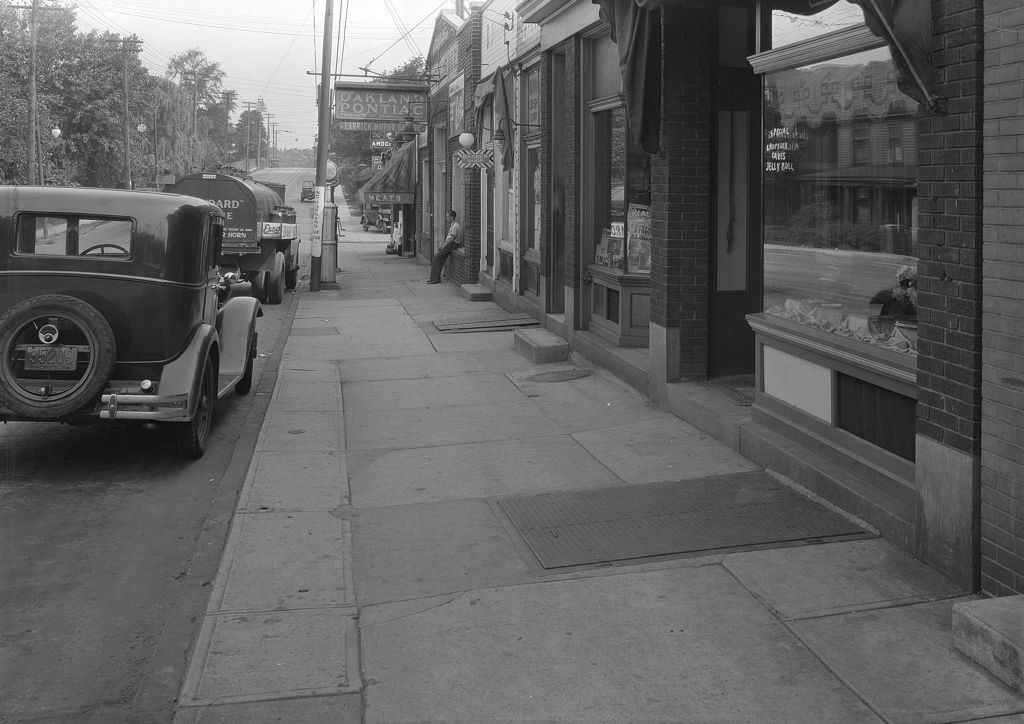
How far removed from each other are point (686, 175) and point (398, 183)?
73.6ft

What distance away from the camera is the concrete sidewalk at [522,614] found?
14.5 feet

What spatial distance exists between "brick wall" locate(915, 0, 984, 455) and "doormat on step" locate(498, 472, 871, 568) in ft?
3.76

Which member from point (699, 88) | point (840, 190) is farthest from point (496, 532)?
point (699, 88)

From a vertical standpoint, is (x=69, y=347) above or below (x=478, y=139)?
below

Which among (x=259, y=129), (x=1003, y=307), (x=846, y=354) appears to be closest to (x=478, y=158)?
(x=846, y=354)

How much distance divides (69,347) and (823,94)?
5545 millimetres

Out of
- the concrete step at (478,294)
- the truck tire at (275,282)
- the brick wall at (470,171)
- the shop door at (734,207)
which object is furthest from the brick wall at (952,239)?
the truck tire at (275,282)

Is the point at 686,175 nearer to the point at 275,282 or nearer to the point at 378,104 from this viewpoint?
the point at 275,282

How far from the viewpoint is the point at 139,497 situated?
795 cm

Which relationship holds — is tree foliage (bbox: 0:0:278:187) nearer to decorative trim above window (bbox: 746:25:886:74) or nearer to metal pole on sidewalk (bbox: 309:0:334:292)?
metal pole on sidewalk (bbox: 309:0:334:292)

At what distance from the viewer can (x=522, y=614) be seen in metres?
5.37

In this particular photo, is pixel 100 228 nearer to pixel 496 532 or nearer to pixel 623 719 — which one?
pixel 496 532

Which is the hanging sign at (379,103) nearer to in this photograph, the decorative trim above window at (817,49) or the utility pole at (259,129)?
the decorative trim above window at (817,49)

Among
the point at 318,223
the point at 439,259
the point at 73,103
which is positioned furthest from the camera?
the point at 73,103
